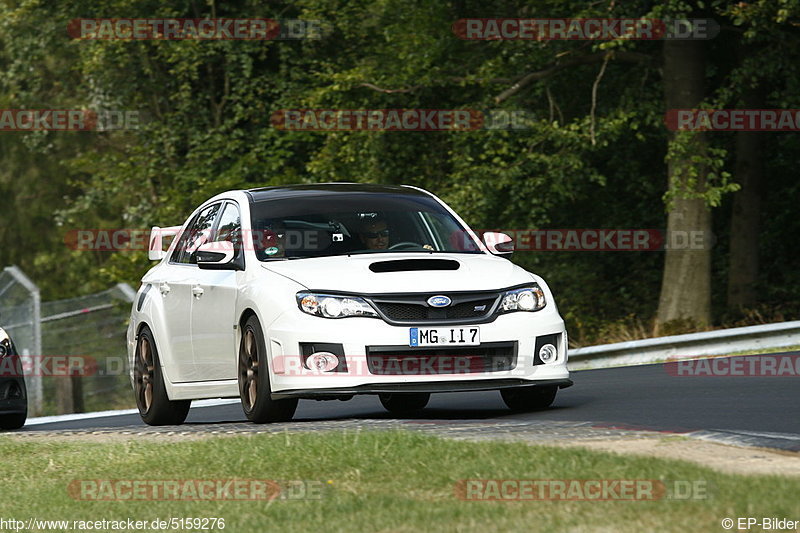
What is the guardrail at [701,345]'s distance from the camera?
54.2 feet

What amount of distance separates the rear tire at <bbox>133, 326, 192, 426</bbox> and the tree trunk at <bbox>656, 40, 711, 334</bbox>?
13254 millimetres

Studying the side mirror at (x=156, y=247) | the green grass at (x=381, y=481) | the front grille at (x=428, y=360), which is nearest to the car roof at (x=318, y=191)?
the side mirror at (x=156, y=247)

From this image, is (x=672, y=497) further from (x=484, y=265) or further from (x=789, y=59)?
(x=789, y=59)

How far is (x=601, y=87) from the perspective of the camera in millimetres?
28125

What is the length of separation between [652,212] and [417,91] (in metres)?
5.95

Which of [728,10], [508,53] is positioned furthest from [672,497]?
[508,53]

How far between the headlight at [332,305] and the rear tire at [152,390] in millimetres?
2447

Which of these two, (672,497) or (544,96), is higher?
(544,96)

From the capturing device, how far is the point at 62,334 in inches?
1019

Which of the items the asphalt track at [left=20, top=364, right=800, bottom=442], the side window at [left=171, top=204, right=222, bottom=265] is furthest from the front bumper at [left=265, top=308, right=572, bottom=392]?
the side window at [left=171, top=204, right=222, bottom=265]

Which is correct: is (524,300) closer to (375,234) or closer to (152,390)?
(375,234)

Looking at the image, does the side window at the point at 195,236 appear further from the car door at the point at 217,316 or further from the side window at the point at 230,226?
the car door at the point at 217,316

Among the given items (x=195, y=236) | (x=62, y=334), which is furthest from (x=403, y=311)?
(x=62, y=334)

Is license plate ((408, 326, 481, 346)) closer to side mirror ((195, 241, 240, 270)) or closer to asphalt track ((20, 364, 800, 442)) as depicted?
A: asphalt track ((20, 364, 800, 442))
